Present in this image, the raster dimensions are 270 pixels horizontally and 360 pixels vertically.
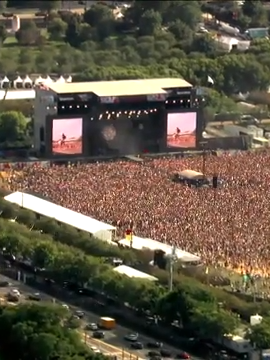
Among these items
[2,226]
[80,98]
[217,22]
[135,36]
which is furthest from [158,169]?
[217,22]

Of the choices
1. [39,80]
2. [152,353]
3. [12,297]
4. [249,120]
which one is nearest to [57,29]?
[39,80]

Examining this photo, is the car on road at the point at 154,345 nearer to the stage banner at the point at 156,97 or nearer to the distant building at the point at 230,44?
the stage banner at the point at 156,97

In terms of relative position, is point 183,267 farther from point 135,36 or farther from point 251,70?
point 135,36

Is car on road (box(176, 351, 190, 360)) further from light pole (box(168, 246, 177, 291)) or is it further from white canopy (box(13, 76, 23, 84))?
white canopy (box(13, 76, 23, 84))

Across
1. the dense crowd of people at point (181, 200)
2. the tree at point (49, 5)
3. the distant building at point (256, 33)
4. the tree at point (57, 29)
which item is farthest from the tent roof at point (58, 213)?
the tree at point (49, 5)

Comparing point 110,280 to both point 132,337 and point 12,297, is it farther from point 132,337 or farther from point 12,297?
point 132,337

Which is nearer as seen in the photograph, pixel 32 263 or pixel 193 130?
pixel 32 263
